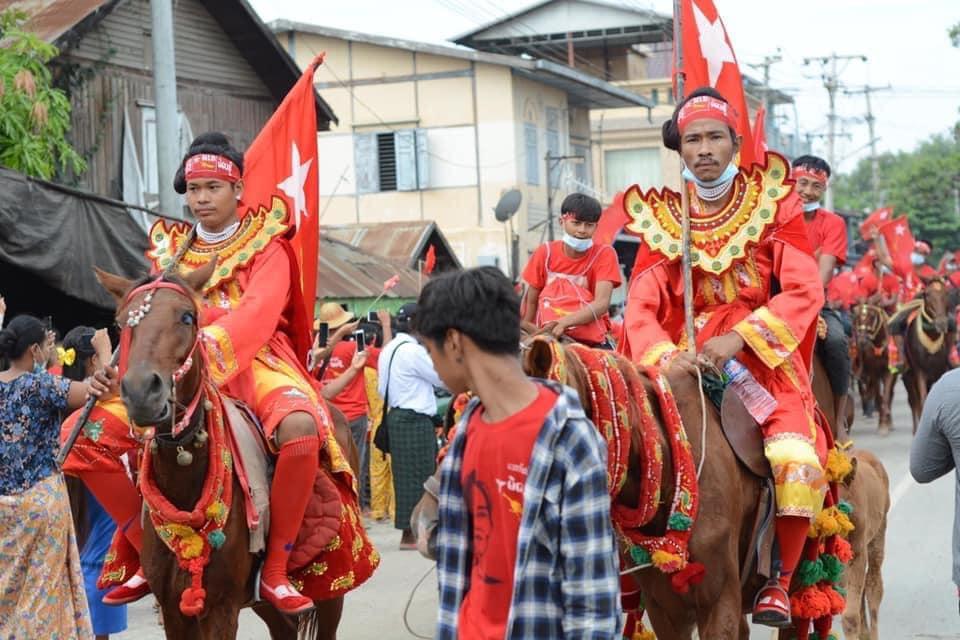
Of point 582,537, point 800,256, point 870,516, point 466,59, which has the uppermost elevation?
point 466,59

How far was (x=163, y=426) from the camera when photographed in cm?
587

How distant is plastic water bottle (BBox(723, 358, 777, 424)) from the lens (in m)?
6.06

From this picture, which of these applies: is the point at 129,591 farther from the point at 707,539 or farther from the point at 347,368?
the point at 347,368

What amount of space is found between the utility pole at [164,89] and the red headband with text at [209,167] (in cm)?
741

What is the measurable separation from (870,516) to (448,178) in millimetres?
25500

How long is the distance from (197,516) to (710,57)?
12.2 ft

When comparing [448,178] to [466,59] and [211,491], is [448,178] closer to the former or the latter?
[466,59]

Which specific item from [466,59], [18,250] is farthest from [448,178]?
[18,250]

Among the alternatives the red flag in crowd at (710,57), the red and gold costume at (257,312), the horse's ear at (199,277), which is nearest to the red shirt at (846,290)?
the red flag in crowd at (710,57)

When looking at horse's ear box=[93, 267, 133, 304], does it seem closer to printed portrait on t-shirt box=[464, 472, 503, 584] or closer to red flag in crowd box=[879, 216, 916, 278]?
printed portrait on t-shirt box=[464, 472, 503, 584]

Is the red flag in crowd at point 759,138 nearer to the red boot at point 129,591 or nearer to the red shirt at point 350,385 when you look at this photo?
the red boot at point 129,591

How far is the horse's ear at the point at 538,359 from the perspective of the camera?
4.36 metres

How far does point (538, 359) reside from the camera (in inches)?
172

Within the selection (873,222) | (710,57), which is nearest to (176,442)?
(710,57)
